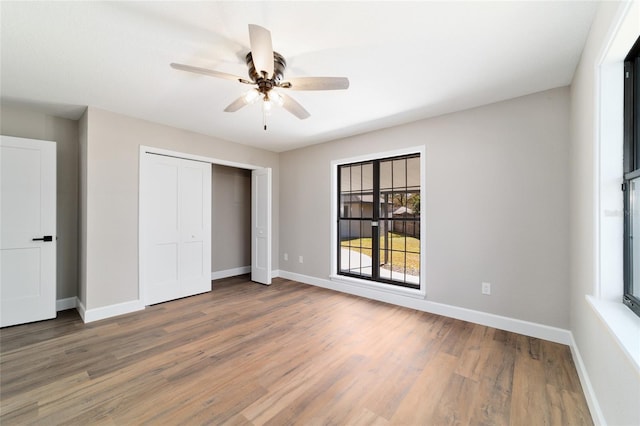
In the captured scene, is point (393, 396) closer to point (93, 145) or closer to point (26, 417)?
point (26, 417)

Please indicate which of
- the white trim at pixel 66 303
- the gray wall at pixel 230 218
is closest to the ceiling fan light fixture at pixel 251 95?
the gray wall at pixel 230 218

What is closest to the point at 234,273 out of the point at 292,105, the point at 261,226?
the point at 261,226

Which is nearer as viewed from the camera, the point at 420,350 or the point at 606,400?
the point at 606,400

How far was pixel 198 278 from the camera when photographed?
4070 mm

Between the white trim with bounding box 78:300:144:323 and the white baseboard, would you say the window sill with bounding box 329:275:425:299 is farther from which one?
the white trim with bounding box 78:300:144:323

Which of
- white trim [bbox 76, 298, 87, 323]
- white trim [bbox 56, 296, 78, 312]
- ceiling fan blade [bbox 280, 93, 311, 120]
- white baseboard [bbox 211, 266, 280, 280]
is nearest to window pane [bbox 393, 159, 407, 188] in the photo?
ceiling fan blade [bbox 280, 93, 311, 120]

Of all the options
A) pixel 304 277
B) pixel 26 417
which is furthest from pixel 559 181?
pixel 26 417

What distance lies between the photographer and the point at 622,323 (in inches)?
51.2

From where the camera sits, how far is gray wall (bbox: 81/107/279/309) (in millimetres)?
3016

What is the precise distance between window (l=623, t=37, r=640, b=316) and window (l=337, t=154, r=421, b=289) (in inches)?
82.3

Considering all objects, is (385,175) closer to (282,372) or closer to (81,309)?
(282,372)

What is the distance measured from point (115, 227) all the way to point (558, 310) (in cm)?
497

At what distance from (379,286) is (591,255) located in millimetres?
2398

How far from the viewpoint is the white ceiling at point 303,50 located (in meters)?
1.59
